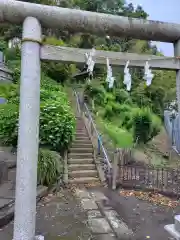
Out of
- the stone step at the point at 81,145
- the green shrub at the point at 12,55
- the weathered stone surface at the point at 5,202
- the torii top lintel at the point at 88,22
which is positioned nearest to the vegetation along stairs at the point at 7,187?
the weathered stone surface at the point at 5,202

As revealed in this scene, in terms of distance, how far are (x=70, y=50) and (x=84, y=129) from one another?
8285mm

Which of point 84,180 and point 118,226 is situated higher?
point 84,180

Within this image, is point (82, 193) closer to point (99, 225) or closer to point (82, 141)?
point (99, 225)

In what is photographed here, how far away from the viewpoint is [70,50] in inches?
114

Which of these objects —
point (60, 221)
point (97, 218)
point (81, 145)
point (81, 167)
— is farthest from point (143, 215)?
point (81, 145)

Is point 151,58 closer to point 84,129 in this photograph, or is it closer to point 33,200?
point 33,200

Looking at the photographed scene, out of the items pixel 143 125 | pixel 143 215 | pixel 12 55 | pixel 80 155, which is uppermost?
pixel 12 55

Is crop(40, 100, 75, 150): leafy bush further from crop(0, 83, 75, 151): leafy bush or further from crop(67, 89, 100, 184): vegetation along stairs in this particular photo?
crop(67, 89, 100, 184): vegetation along stairs

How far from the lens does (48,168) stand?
21.2ft

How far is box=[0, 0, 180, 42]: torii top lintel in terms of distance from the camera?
2.73 metres

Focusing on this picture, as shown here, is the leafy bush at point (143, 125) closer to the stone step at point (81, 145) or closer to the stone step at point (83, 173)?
the stone step at point (81, 145)

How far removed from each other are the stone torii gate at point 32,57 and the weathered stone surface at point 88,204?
2.93m

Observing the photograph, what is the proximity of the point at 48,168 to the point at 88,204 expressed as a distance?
149 centimetres

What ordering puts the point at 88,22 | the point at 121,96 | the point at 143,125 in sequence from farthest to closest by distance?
1. the point at 121,96
2. the point at 143,125
3. the point at 88,22
